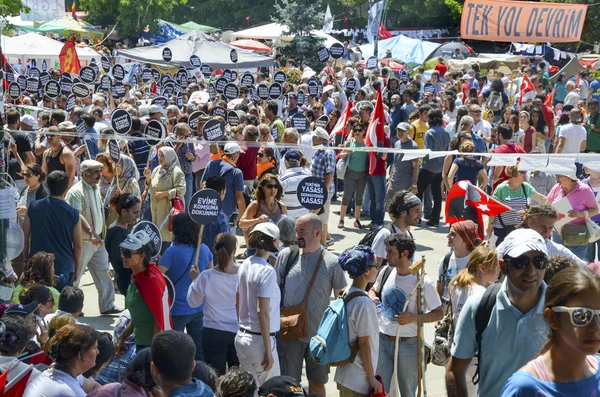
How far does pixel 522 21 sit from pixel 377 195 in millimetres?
25146

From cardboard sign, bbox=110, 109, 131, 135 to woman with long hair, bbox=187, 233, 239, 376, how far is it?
5286mm

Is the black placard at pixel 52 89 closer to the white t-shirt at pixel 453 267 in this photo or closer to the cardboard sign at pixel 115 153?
the cardboard sign at pixel 115 153

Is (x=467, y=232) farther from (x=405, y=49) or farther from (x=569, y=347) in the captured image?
(x=405, y=49)

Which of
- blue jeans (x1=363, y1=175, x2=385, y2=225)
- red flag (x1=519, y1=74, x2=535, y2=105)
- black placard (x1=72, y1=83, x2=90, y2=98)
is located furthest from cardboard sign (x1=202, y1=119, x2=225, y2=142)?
red flag (x1=519, y1=74, x2=535, y2=105)

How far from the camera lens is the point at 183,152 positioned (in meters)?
12.5

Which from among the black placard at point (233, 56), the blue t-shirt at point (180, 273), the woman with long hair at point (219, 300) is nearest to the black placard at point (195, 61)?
the black placard at point (233, 56)

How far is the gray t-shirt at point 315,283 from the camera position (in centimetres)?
635

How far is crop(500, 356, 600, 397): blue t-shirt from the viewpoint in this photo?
320 cm

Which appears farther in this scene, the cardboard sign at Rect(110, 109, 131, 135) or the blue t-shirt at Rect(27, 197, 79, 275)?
the cardboard sign at Rect(110, 109, 131, 135)

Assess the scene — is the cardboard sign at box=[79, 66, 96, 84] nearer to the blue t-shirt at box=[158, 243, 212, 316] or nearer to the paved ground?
the paved ground

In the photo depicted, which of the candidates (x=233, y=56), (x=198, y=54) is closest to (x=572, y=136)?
(x=233, y=56)

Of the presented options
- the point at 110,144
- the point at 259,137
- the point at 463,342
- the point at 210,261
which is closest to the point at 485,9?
the point at 259,137

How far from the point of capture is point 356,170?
524 inches

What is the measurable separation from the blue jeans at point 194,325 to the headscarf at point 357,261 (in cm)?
174
